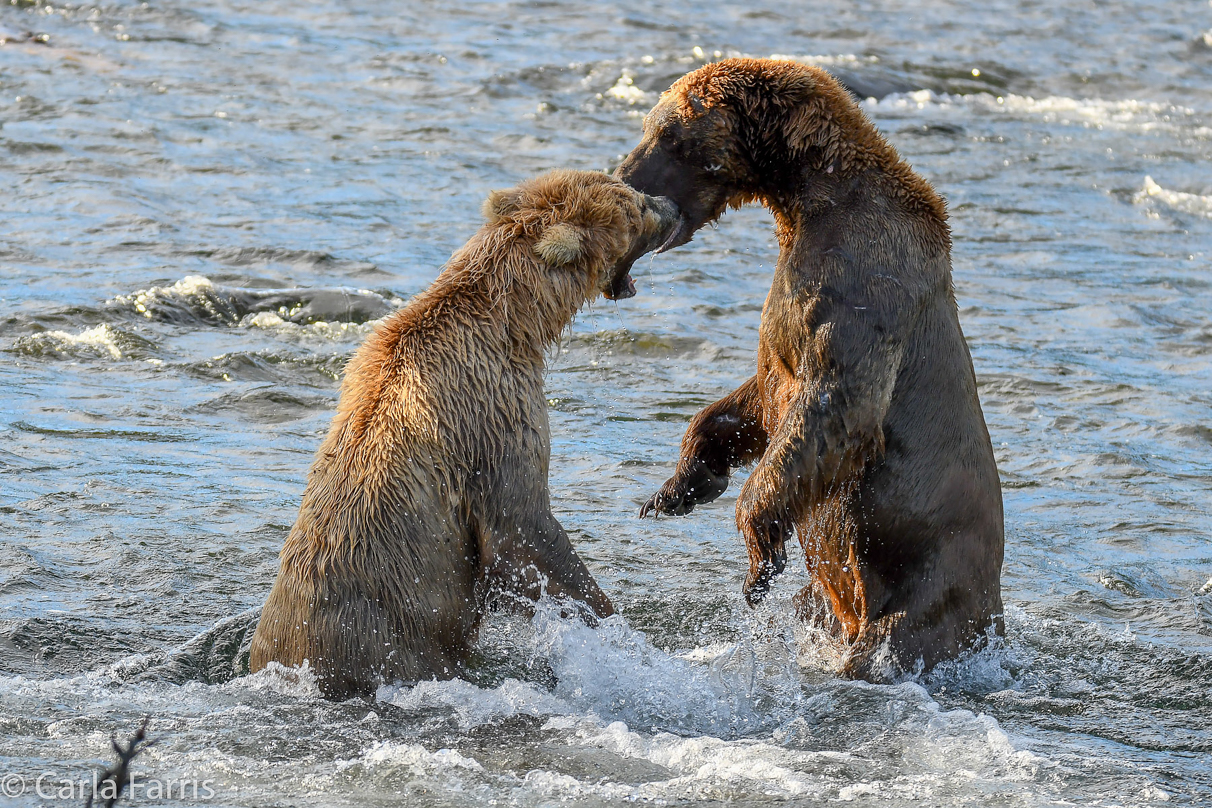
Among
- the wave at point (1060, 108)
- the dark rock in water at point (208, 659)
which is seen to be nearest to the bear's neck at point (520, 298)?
the dark rock in water at point (208, 659)

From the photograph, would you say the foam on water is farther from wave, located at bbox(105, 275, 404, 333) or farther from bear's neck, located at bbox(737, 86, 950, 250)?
bear's neck, located at bbox(737, 86, 950, 250)

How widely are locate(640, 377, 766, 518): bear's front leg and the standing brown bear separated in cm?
43

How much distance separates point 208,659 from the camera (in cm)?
564

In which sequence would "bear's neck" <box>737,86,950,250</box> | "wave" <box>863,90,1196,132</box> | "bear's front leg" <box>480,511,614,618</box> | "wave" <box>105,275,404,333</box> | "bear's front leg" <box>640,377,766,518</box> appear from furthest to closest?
"wave" <box>863,90,1196,132</box> < "wave" <box>105,275,404,333</box> < "bear's front leg" <box>640,377,766,518</box> < "bear's neck" <box>737,86,950,250</box> < "bear's front leg" <box>480,511,614,618</box>

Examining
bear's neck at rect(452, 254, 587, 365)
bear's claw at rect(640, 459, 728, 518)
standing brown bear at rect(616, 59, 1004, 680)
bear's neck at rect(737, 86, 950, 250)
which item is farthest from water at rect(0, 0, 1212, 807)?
bear's neck at rect(737, 86, 950, 250)

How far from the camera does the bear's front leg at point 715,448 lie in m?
6.20

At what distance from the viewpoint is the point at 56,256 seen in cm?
1087

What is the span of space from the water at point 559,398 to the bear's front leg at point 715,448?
1.59ft

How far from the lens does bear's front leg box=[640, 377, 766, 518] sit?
6.20 metres

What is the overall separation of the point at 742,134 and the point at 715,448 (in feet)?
4.33

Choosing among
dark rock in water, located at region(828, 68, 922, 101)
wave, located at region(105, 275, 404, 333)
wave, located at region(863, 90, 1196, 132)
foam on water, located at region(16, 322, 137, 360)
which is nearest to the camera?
foam on water, located at region(16, 322, 137, 360)

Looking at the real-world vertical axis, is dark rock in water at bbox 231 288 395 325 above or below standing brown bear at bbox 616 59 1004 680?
below

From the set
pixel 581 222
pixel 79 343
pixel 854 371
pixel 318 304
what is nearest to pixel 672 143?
pixel 581 222

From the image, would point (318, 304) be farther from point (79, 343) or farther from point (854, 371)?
point (854, 371)
